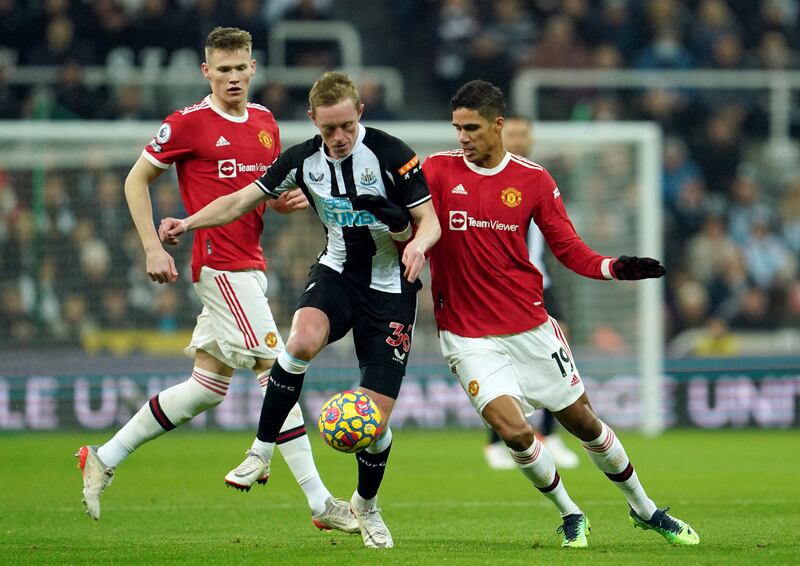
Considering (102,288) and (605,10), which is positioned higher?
(605,10)

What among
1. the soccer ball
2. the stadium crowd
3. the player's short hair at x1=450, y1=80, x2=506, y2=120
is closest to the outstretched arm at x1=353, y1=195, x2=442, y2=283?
the player's short hair at x1=450, y1=80, x2=506, y2=120

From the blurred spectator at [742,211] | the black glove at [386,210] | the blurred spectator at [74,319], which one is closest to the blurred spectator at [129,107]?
the blurred spectator at [74,319]

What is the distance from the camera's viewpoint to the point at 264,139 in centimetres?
824

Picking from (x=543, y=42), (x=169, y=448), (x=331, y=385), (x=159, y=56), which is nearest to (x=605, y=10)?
(x=543, y=42)

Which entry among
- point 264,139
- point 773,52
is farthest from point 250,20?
point 264,139

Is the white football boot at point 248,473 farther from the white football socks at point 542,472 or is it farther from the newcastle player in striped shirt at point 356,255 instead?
the white football socks at point 542,472

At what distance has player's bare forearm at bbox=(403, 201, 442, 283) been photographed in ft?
21.7

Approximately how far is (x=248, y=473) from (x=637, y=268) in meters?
2.24

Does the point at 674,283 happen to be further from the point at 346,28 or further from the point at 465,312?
the point at 465,312

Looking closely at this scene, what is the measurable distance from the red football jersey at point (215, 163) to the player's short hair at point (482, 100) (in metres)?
1.45

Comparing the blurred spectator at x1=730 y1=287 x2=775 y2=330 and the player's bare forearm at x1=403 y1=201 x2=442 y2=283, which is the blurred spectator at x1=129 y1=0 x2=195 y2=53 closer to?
the blurred spectator at x1=730 y1=287 x2=775 y2=330

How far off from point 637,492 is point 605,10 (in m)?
15.0

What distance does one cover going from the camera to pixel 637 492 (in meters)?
7.32

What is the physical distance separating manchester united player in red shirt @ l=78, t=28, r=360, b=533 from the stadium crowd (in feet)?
24.4
